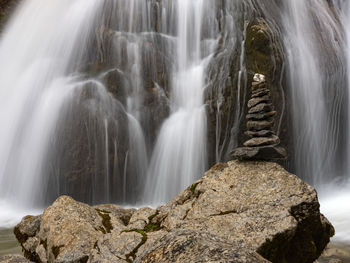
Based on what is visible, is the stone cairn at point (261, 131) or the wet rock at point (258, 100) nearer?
the stone cairn at point (261, 131)

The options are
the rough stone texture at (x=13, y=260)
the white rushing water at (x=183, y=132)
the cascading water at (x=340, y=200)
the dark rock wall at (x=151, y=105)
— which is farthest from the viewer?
the dark rock wall at (x=151, y=105)

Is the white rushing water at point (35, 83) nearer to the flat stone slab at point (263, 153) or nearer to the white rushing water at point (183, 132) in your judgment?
the white rushing water at point (183, 132)

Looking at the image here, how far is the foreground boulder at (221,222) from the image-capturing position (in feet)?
14.8

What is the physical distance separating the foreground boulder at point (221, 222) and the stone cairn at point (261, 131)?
23 centimetres

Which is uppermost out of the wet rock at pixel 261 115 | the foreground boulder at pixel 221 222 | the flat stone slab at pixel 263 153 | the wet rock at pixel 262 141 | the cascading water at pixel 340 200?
the wet rock at pixel 261 115

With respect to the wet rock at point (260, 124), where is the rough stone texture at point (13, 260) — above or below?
below

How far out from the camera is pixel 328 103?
13.9m

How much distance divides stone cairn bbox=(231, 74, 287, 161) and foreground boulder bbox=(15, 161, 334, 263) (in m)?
0.23

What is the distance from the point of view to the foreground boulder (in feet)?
14.8

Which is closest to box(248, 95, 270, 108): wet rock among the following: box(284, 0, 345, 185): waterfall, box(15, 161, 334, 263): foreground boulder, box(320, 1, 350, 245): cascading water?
box(15, 161, 334, 263): foreground boulder

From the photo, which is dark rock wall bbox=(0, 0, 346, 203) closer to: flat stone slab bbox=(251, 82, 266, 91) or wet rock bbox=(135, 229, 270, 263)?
flat stone slab bbox=(251, 82, 266, 91)

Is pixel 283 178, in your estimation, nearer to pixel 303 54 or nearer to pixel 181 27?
pixel 303 54

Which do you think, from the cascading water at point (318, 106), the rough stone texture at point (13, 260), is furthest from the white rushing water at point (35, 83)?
the cascading water at point (318, 106)

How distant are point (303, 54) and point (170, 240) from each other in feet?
43.1
